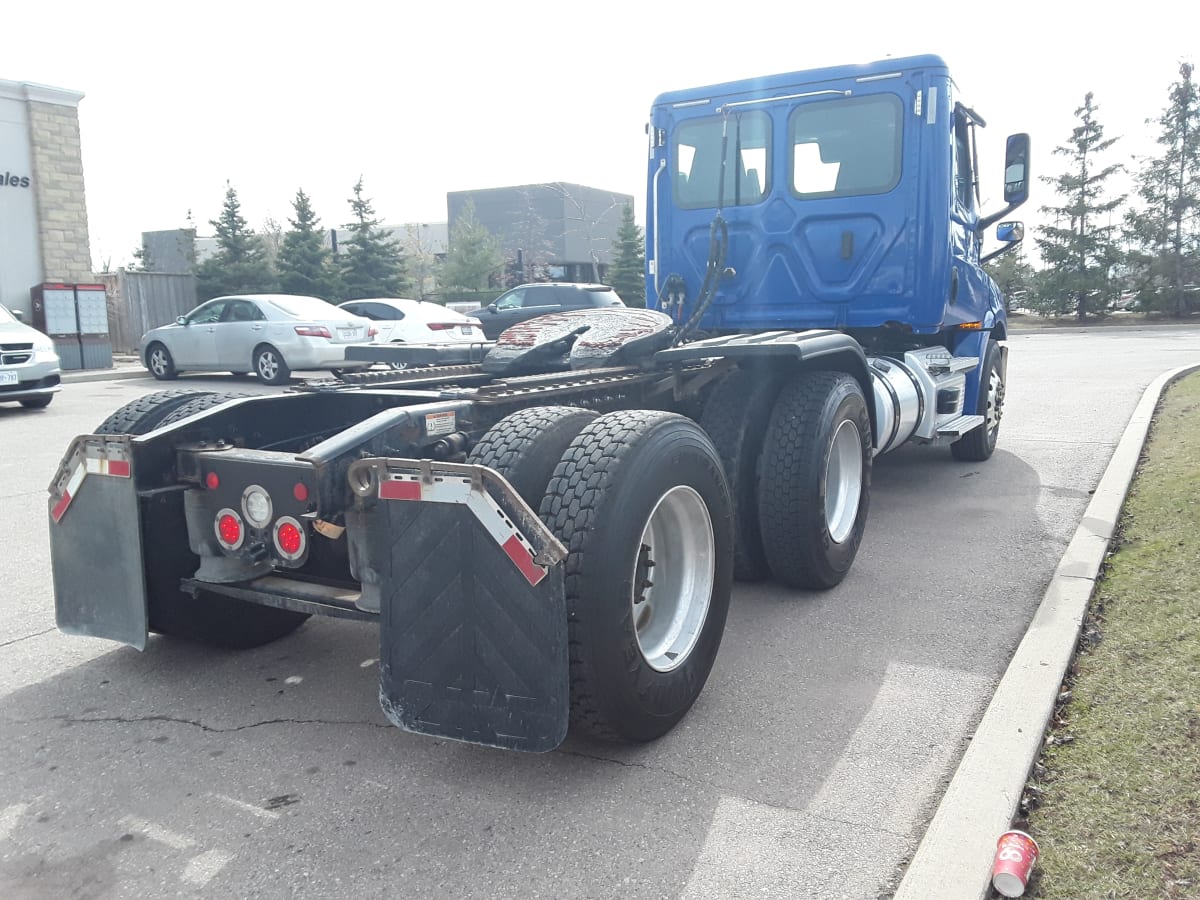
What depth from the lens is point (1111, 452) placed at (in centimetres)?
841

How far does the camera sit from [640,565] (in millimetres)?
3338

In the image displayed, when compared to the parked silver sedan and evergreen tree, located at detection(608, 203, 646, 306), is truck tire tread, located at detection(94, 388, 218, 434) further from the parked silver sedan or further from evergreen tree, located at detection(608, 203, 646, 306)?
evergreen tree, located at detection(608, 203, 646, 306)

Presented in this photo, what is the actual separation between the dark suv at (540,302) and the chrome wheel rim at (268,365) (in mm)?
6687

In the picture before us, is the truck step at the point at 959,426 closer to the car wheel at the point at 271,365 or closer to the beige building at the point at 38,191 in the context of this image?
the car wheel at the point at 271,365

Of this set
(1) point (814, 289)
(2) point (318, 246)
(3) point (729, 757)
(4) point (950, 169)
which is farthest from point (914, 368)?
(2) point (318, 246)

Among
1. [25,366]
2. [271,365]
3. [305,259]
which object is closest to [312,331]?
A: [271,365]

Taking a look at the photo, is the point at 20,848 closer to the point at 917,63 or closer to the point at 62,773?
the point at 62,773

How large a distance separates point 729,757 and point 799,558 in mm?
1675

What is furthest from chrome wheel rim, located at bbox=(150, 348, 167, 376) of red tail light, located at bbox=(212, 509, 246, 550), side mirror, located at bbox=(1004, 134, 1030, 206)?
red tail light, located at bbox=(212, 509, 246, 550)

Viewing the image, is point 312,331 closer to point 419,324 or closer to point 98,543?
point 419,324

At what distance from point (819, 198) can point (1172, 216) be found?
39.4 meters

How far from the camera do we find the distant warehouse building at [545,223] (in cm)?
5394

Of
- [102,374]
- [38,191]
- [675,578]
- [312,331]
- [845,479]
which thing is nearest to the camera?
[675,578]

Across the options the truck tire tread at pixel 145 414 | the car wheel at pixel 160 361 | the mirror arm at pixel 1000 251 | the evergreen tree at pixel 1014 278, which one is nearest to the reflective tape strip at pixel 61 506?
the truck tire tread at pixel 145 414
